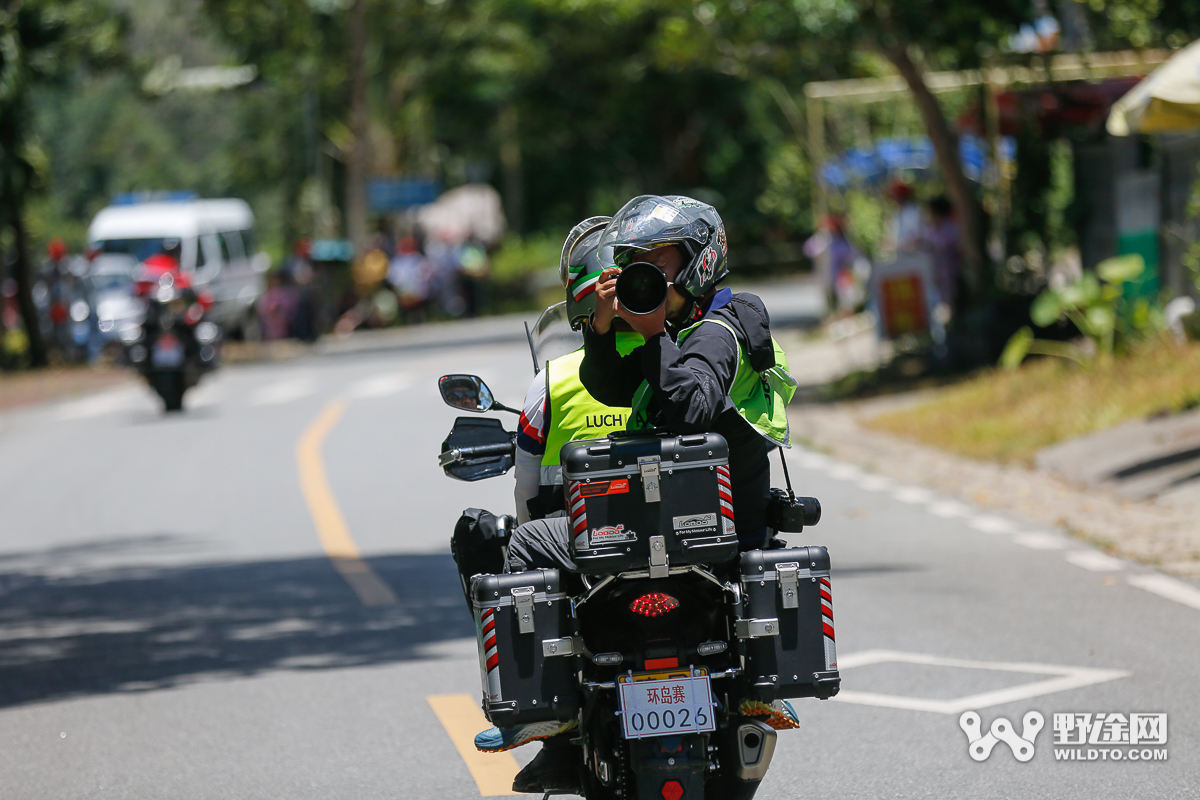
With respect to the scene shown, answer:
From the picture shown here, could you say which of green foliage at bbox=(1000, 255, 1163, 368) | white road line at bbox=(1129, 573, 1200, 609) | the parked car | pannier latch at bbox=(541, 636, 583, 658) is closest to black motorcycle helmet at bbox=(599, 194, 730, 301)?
pannier latch at bbox=(541, 636, 583, 658)

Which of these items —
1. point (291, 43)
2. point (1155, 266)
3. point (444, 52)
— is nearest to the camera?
point (1155, 266)

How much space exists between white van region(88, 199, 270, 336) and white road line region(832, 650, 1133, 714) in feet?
80.2

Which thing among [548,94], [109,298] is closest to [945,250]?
[109,298]

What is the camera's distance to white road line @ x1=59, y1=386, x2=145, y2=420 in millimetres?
21953

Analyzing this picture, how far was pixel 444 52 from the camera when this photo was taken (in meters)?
44.7

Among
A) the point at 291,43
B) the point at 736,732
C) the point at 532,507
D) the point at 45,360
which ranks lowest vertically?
the point at 45,360

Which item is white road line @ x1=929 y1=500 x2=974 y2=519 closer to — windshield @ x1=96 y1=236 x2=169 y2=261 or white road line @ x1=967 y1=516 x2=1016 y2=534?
white road line @ x1=967 y1=516 x2=1016 y2=534

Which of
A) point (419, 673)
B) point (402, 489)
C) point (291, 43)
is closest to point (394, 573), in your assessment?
point (419, 673)

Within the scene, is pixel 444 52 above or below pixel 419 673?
above

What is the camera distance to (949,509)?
464 inches

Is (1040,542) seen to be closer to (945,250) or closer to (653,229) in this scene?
(653,229)

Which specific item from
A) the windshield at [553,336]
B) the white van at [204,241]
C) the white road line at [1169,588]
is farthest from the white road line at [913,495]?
the white van at [204,241]

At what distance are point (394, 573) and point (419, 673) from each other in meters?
2.63

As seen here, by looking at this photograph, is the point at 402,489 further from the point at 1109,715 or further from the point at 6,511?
the point at 1109,715
